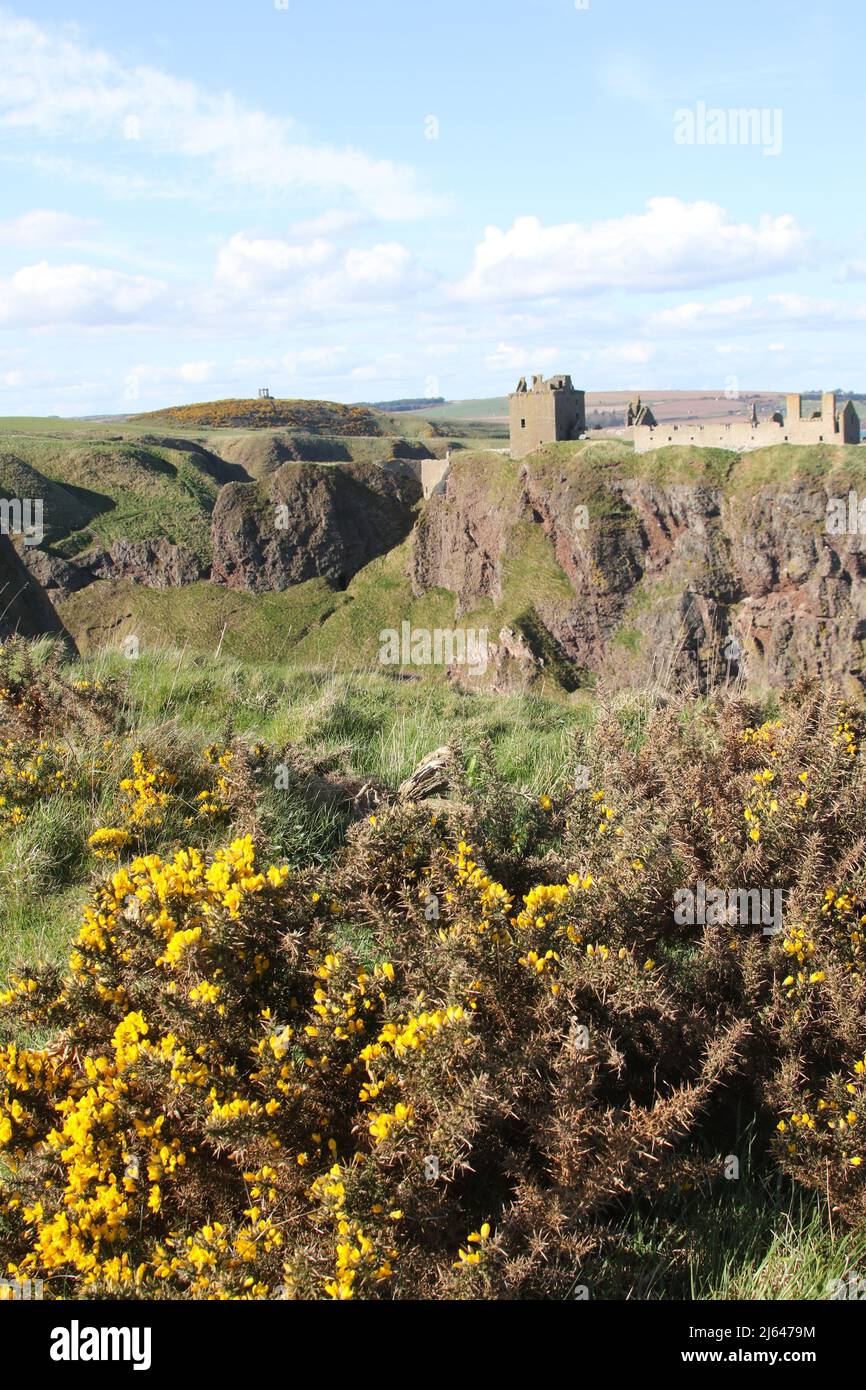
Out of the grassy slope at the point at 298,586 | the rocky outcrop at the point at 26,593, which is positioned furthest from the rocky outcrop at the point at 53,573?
the grassy slope at the point at 298,586

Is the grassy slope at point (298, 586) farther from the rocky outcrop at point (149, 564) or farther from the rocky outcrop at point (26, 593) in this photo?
the rocky outcrop at point (26, 593)

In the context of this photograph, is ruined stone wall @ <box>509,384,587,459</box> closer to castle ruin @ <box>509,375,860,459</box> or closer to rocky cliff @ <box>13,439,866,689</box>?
castle ruin @ <box>509,375,860,459</box>

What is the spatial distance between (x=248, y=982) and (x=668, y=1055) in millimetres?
1332

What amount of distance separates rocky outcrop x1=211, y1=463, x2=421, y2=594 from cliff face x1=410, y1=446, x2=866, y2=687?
12.9 metres

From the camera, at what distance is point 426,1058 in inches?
94.4

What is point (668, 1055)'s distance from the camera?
289 centimetres

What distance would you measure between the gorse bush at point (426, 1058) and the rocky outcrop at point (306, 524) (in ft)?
249

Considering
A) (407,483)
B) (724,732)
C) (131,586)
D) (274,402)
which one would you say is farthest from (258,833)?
(274,402)

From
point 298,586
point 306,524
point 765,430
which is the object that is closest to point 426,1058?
point 765,430

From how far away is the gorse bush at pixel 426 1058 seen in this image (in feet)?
7.45

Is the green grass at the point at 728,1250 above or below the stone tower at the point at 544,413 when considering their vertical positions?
below

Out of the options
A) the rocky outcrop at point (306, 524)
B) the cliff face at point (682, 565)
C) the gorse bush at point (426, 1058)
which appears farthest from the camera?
the rocky outcrop at point (306, 524)

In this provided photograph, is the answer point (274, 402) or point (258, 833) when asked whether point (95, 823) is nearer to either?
point (258, 833)

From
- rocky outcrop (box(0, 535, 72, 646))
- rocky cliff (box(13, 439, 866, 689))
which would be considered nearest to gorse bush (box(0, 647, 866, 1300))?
rocky cliff (box(13, 439, 866, 689))
